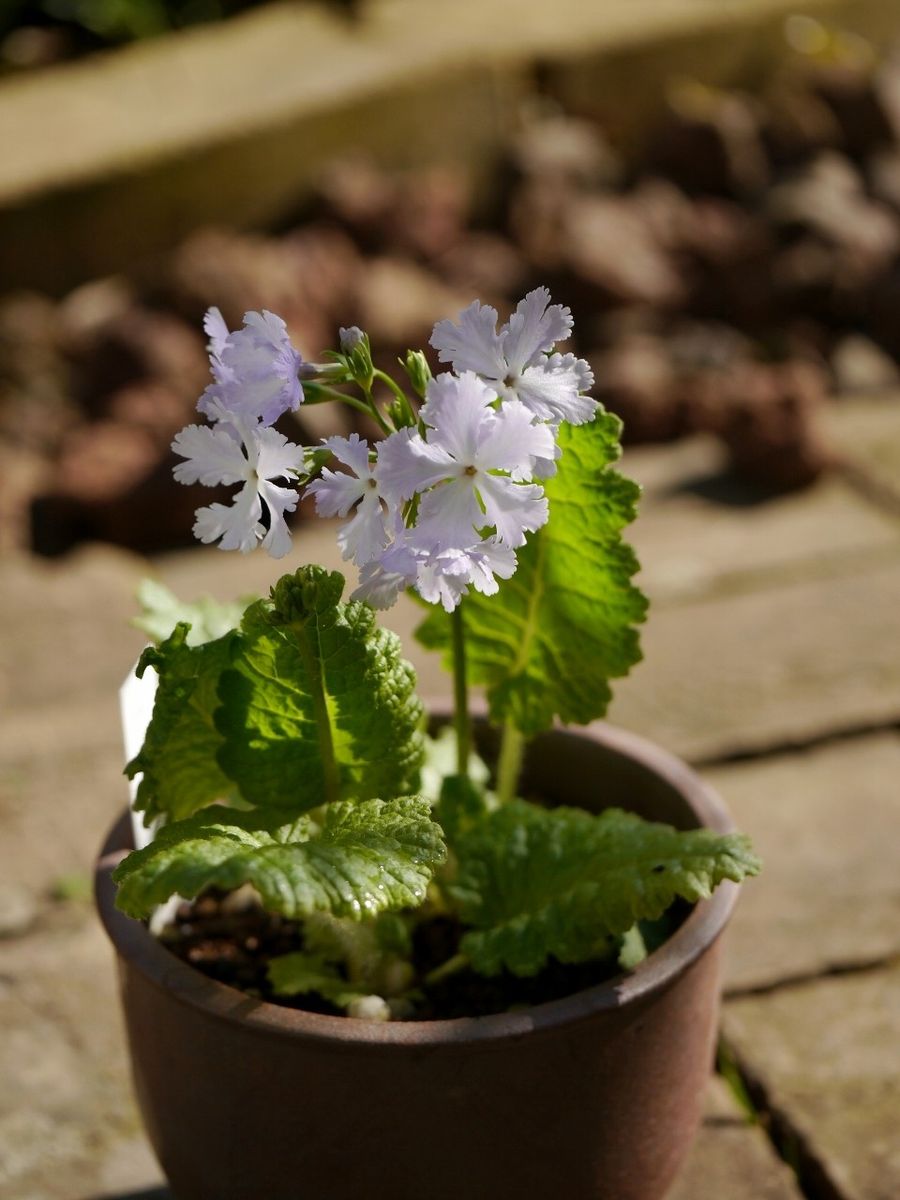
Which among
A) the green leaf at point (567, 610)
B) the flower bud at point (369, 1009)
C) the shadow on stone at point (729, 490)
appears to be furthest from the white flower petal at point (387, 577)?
the shadow on stone at point (729, 490)

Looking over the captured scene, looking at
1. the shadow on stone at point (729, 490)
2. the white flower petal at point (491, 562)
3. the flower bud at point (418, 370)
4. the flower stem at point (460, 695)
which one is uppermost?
the flower bud at point (418, 370)

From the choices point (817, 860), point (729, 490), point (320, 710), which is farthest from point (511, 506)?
point (729, 490)

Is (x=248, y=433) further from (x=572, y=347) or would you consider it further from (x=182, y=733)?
(x=572, y=347)

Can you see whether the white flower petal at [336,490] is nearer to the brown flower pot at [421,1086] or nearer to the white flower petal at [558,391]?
the white flower petal at [558,391]

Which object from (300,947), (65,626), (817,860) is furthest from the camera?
(65,626)

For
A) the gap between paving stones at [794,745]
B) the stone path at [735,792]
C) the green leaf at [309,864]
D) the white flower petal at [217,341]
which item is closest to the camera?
the green leaf at [309,864]

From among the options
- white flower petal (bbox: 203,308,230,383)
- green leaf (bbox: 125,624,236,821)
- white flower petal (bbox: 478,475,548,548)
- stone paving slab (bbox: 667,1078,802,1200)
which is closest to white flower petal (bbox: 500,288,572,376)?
white flower petal (bbox: 478,475,548,548)

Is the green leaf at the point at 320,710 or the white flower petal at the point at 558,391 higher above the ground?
the white flower petal at the point at 558,391

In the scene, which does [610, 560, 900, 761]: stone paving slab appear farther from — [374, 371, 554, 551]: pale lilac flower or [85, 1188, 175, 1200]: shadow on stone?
[374, 371, 554, 551]: pale lilac flower
